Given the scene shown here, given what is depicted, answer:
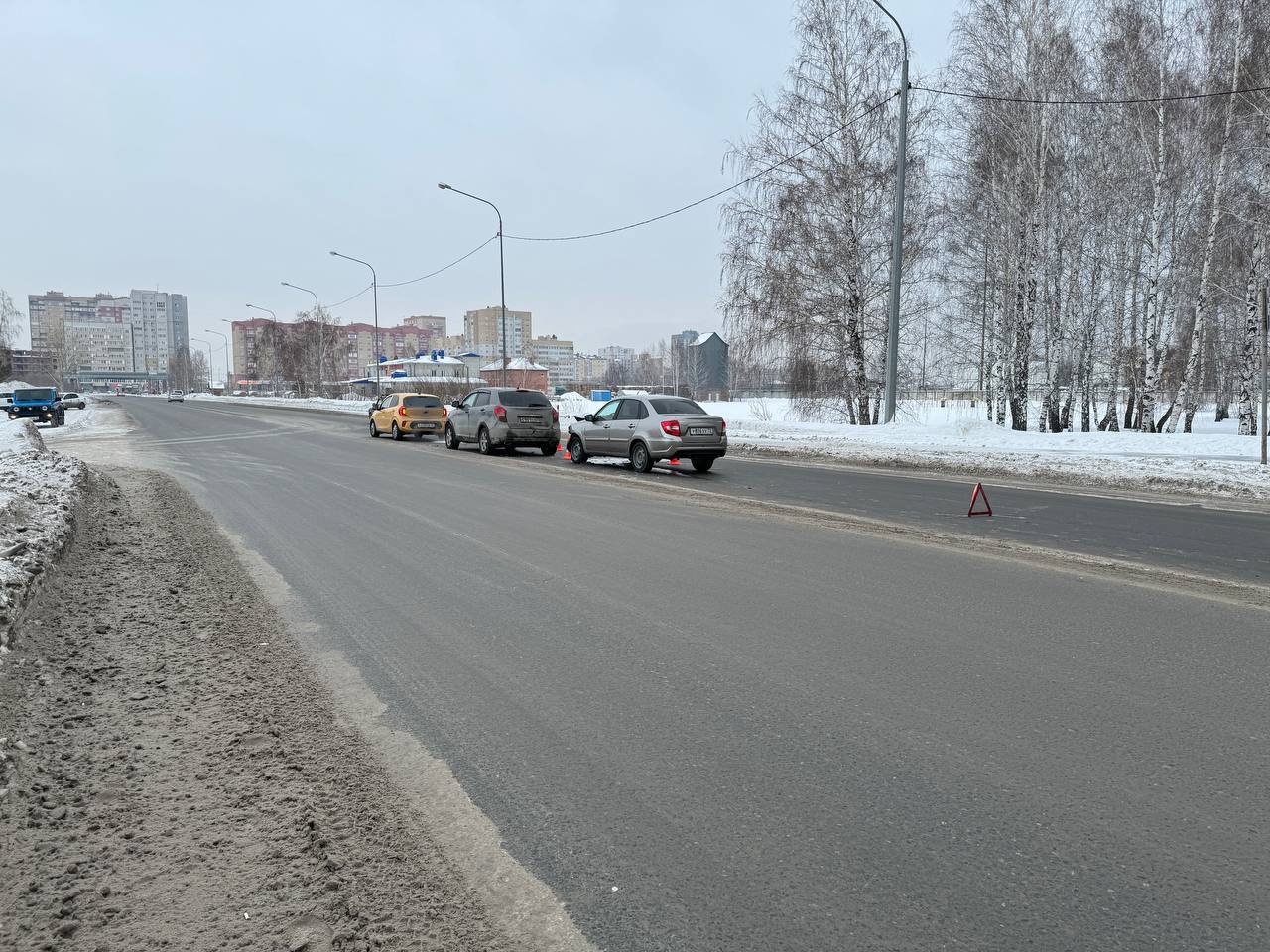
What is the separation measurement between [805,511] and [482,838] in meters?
8.44

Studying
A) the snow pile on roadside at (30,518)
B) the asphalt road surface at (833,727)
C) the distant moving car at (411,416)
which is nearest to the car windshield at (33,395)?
the distant moving car at (411,416)

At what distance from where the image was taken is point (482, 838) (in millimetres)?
2992

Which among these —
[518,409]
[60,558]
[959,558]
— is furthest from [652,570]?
[518,409]

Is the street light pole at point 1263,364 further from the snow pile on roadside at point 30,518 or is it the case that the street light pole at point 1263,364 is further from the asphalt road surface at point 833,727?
the snow pile on roadside at point 30,518

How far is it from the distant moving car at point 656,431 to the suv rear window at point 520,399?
3084 mm

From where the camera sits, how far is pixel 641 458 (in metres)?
16.5

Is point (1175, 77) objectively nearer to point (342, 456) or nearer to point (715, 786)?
point (342, 456)

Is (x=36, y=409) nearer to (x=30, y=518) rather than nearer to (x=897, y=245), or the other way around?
(x=30, y=518)

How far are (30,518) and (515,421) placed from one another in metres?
12.8

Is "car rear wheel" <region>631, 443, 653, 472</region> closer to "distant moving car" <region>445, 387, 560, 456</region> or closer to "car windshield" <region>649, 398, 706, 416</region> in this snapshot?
"car windshield" <region>649, 398, 706, 416</region>

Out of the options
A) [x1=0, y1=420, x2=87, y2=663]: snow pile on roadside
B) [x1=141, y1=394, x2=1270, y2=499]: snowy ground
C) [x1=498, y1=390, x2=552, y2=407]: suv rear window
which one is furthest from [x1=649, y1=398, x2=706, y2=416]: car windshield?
[x1=0, y1=420, x2=87, y2=663]: snow pile on roadside

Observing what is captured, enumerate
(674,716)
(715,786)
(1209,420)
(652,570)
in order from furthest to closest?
(1209,420) < (652,570) < (674,716) < (715,786)

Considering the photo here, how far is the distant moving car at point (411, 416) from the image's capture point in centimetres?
2695

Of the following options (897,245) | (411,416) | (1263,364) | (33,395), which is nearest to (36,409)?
(33,395)
